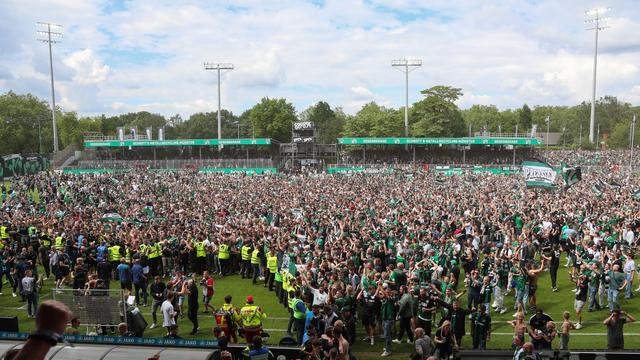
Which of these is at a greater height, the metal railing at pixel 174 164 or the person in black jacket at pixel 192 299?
the metal railing at pixel 174 164

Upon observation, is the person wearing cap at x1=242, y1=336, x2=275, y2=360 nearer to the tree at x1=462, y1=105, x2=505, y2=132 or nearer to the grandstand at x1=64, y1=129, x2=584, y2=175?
the grandstand at x1=64, y1=129, x2=584, y2=175

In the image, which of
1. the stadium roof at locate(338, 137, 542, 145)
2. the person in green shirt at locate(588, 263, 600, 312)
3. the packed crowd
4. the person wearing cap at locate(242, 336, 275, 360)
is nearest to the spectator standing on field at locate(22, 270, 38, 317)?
the packed crowd

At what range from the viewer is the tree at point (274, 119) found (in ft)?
266

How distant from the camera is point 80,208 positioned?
88.0 ft

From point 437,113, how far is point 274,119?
87.9 ft

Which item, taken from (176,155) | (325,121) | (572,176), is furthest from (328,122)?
(572,176)

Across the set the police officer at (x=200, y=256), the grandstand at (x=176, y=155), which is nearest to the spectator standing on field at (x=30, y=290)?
the police officer at (x=200, y=256)

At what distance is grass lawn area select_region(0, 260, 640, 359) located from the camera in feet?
35.3

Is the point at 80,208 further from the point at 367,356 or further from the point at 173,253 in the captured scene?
the point at 367,356

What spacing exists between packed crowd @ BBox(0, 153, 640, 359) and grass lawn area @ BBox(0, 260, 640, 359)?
0.32 meters

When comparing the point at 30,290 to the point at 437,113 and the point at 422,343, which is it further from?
the point at 437,113

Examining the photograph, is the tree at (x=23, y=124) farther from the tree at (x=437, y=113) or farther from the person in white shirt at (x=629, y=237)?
the person in white shirt at (x=629, y=237)

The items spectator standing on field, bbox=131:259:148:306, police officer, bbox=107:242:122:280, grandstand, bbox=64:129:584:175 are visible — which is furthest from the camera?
grandstand, bbox=64:129:584:175

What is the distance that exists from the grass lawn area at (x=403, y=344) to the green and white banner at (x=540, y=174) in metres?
6.58
